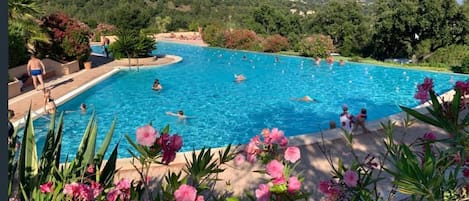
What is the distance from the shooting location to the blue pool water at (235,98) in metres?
12.2

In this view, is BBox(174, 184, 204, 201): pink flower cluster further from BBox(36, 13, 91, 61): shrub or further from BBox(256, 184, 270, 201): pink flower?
BBox(36, 13, 91, 61): shrub

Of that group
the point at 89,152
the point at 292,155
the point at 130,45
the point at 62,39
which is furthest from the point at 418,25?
the point at 292,155

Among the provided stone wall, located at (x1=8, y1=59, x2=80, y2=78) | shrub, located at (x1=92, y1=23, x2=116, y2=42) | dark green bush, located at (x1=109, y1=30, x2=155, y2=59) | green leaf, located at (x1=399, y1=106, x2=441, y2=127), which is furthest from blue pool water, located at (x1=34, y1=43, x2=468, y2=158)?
shrub, located at (x1=92, y1=23, x2=116, y2=42)

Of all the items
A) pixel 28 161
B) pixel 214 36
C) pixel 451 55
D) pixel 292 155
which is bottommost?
pixel 28 161

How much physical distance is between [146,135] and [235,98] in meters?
14.5

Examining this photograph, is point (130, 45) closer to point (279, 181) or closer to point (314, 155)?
point (314, 155)

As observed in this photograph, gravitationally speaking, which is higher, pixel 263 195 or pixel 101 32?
pixel 101 32

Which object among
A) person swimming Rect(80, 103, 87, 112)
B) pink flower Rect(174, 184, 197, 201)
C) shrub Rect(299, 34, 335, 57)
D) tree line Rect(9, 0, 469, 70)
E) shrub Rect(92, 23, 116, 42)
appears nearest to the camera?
pink flower Rect(174, 184, 197, 201)

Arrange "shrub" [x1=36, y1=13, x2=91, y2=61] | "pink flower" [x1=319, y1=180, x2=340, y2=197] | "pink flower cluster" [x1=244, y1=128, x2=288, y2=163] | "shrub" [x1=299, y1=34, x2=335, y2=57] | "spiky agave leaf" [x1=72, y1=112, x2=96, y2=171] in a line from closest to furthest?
→ 1. "pink flower" [x1=319, y1=180, x2=340, y2=197]
2. "pink flower cluster" [x1=244, y1=128, x2=288, y2=163]
3. "spiky agave leaf" [x1=72, y1=112, x2=96, y2=171]
4. "shrub" [x1=36, y1=13, x2=91, y2=61]
5. "shrub" [x1=299, y1=34, x2=335, y2=57]

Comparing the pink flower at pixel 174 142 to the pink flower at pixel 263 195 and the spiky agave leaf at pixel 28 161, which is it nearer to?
the pink flower at pixel 263 195

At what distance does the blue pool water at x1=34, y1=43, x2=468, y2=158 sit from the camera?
12211 mm

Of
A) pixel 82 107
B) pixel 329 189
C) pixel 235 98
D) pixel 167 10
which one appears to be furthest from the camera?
pixel 167 10

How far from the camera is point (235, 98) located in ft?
53.8

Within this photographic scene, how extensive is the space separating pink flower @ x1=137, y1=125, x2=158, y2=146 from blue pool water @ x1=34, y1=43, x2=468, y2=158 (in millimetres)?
7954
